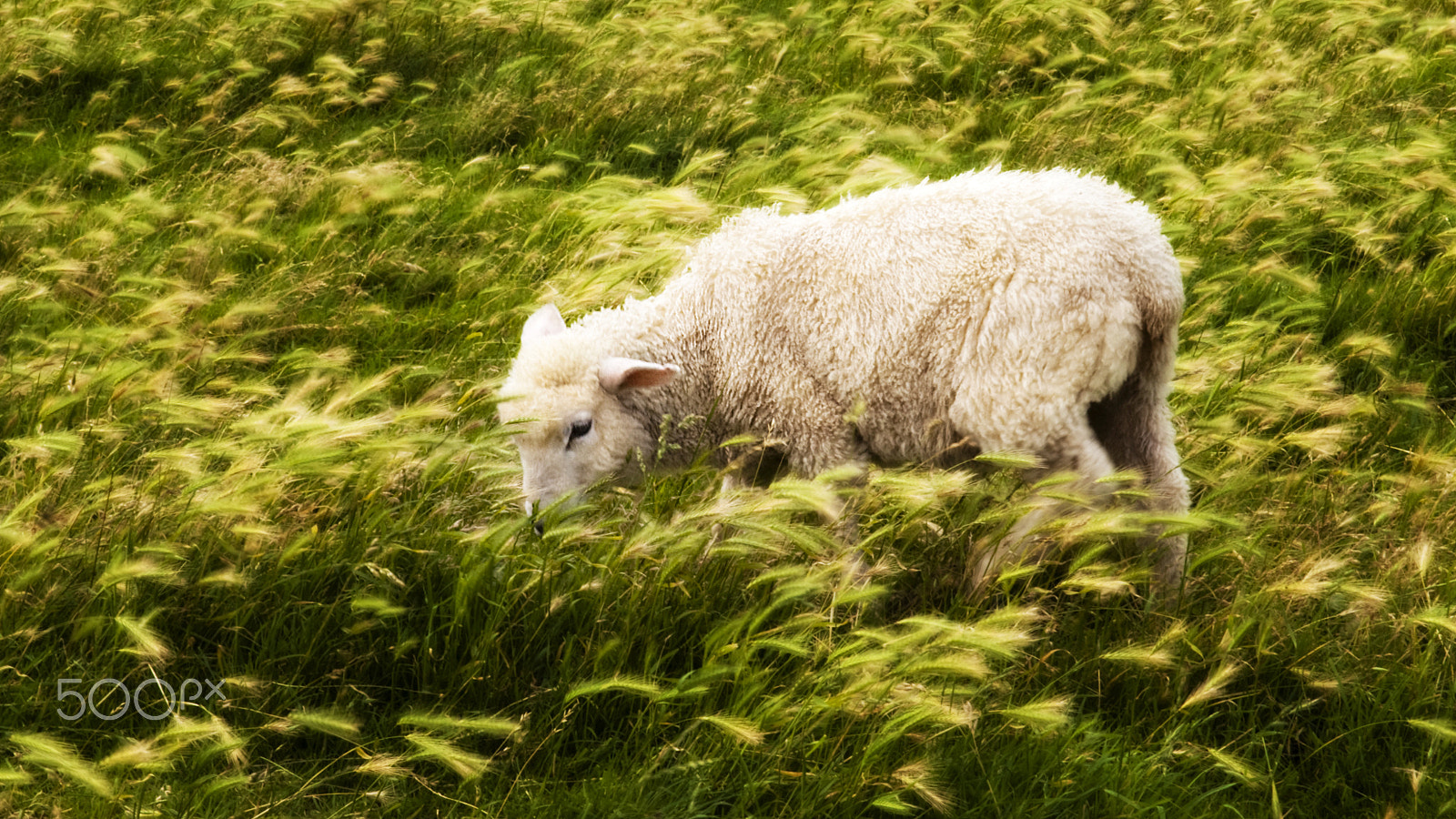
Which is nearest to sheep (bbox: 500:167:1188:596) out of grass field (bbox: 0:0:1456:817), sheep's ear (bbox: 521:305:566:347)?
sheep's ear (bbox: 521:305:566:347)

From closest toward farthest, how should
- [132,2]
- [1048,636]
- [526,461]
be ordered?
[1048,636], [526,461], [132,2]

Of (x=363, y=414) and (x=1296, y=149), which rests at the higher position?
(x=1296, y=149)

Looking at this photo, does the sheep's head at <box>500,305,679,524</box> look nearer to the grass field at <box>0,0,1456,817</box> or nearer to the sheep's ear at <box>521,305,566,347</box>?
the sheep's ear at <box>521,305,566,347</box>

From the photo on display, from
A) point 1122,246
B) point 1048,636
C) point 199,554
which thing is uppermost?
point 1122,246

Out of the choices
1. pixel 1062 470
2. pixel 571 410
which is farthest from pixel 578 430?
pixel 1062 470

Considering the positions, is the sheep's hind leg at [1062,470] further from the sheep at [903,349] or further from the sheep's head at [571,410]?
the sheep's head at [571,410]

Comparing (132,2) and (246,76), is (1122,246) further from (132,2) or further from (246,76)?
(132,2)

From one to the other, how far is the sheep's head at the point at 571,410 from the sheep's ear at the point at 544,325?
0.05m

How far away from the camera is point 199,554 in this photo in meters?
2.96

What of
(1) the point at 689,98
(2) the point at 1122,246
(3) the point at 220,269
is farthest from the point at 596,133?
(2) the point at 1122,246

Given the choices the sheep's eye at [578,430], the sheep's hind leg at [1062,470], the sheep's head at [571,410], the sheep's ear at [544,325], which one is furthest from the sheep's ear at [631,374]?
the sheep's hind leg at [1062,470]

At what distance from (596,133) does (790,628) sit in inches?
170

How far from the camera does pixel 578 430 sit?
3.80 metres

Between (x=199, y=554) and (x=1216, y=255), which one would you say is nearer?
(x=199, y=554)
